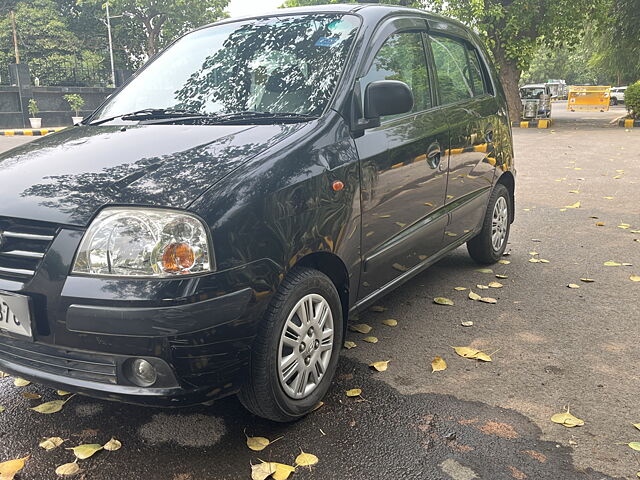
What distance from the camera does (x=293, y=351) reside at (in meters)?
2.59

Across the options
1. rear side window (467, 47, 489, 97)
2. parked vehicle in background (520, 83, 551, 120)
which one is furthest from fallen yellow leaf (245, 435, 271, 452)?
parked vehicle in background (520, 83, 551, 120)

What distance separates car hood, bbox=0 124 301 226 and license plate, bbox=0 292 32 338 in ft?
1.00

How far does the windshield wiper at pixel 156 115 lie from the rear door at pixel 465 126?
1.65 metres

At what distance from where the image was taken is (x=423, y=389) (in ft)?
9.87

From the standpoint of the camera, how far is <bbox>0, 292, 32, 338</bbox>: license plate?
2232 mm

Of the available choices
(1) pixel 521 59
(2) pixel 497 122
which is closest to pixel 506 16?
(1) pixel 521 59

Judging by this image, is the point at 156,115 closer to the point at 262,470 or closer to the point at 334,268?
the point at 334,268

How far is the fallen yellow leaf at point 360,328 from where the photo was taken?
3.74 m

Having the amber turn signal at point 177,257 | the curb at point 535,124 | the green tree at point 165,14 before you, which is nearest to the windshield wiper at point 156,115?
the amber turn signal at point 177,257

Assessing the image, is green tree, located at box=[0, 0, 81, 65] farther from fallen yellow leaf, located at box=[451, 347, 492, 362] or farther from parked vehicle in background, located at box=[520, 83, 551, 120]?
fallen yellow leaf, located at box=[451, 347, 492, 362]

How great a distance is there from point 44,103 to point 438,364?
2963cm

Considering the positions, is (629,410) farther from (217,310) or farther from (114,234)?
(114,234)

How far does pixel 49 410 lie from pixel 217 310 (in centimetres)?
121

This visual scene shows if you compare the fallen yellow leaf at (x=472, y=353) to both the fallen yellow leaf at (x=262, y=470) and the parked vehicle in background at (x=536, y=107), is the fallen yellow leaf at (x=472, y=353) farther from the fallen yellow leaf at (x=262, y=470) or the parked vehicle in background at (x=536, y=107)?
the parked vehicle in background at (x=536, y=107)
